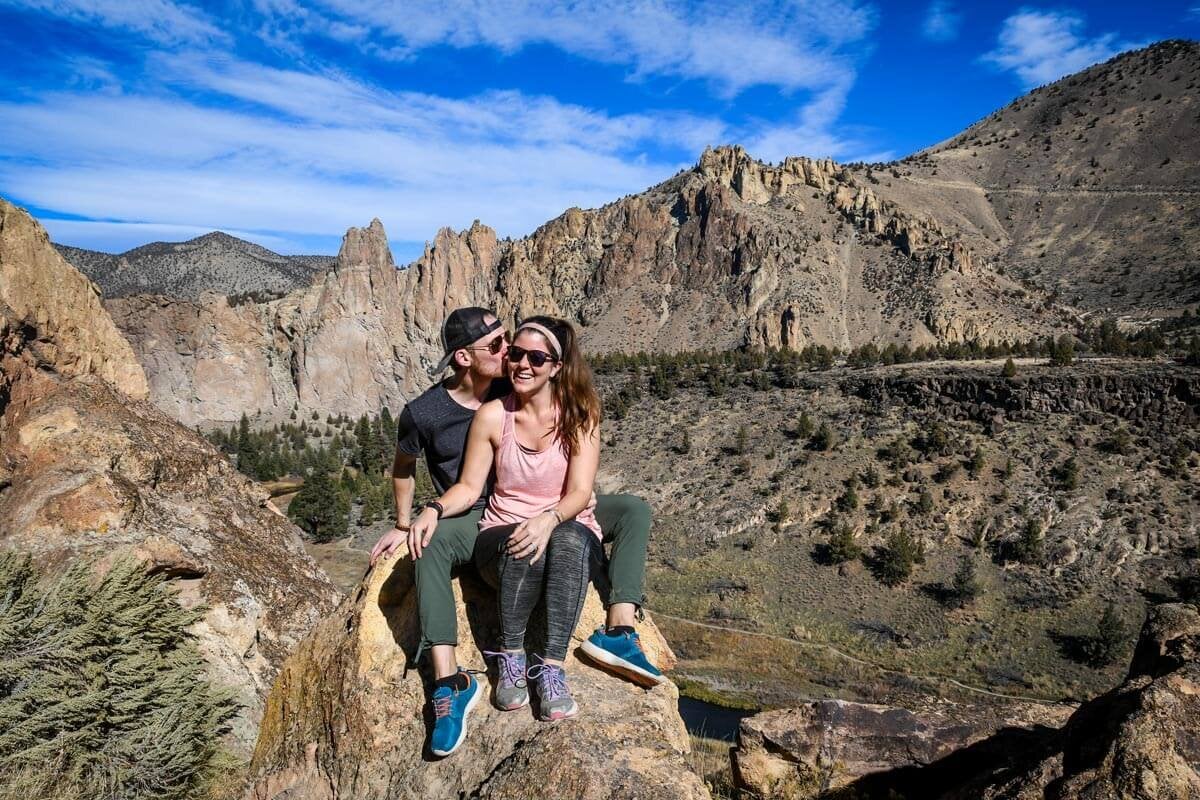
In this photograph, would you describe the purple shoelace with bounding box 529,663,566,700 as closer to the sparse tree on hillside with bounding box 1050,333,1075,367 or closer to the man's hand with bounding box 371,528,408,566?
the man's hand with bounding box 371,528,408,566

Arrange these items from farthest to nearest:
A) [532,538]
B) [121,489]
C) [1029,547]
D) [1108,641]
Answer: [1029,547] < [1108,641] < [121,489] < [532,538]

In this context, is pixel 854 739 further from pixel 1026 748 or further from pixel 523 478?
pixel 523 478

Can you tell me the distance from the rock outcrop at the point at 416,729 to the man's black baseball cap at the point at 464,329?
1579mm

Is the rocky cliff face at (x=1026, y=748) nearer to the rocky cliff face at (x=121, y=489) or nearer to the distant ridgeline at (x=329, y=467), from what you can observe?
the rocky cliff face at (x=121, y=489)

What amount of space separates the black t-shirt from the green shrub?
238 centimetres

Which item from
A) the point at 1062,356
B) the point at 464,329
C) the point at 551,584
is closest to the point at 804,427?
the point at 1062,356

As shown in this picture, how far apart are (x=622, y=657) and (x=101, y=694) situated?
346cm

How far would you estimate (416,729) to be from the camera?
13.9ft

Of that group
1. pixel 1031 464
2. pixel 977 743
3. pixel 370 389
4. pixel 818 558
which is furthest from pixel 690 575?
pixel 370 389

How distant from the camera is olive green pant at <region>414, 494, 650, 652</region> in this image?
13.5ft

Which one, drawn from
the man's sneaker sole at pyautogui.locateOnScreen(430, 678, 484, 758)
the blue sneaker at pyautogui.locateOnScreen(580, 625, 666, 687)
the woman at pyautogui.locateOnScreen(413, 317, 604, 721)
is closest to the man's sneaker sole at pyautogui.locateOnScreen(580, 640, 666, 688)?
the blue sneaker at pyautogui.locateOnScreen(580, 625, 666, 687)

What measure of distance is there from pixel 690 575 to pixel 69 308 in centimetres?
3840

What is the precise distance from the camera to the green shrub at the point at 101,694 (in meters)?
4.26

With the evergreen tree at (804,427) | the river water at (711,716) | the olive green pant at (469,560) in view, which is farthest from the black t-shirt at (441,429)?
the evergreen tree at (804,427)
